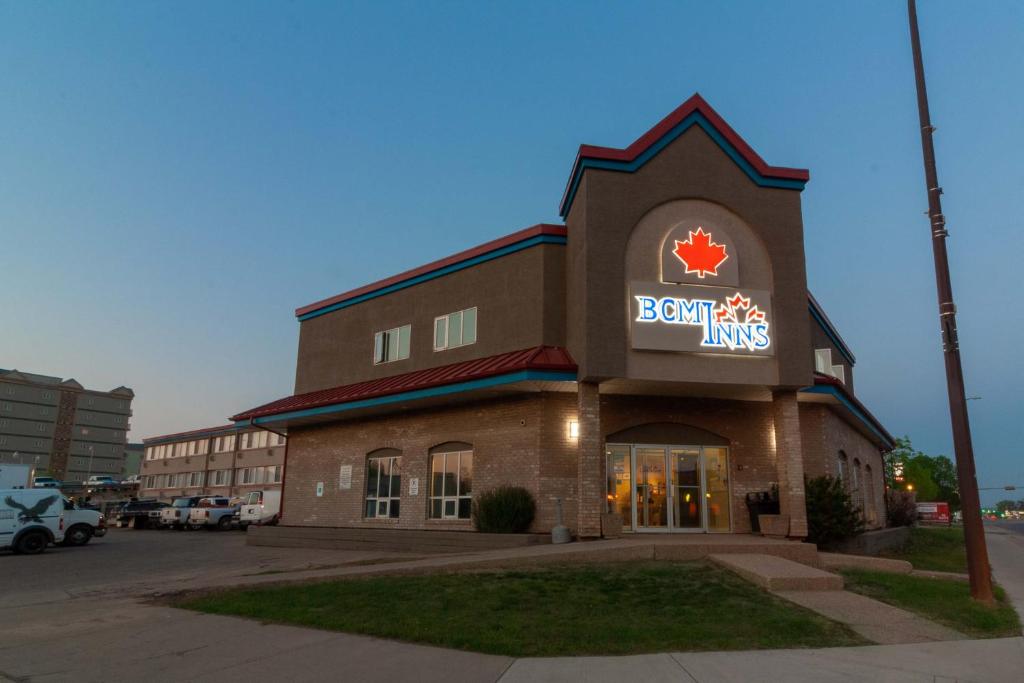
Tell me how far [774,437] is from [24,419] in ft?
479

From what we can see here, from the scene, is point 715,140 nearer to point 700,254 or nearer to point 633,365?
point 700,254

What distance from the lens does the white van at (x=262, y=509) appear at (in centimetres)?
3969

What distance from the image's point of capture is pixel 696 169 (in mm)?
20500

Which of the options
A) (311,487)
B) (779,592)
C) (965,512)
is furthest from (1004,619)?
(311,487)

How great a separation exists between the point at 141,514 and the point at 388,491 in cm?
2958

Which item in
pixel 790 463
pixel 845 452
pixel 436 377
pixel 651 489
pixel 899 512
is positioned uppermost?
pixel 436 377

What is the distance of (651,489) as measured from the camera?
68.1 feet

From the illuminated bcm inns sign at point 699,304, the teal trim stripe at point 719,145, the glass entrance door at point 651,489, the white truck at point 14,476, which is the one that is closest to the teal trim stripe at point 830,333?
the teal trim stripe at point 719,145

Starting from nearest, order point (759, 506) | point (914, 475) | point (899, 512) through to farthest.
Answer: point (759, 506) → point (899, 512) → point (914, 475)

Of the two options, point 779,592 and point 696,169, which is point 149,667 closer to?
point 779,592

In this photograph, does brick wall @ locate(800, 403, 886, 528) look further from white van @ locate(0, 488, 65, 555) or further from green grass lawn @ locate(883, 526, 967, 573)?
white van @ locate(0, 488, 65, 555)

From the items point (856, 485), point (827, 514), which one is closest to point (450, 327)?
point (827, 514)

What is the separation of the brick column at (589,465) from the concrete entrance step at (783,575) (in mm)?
4589

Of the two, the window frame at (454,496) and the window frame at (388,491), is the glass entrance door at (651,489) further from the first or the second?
the window frame at (388,491)
